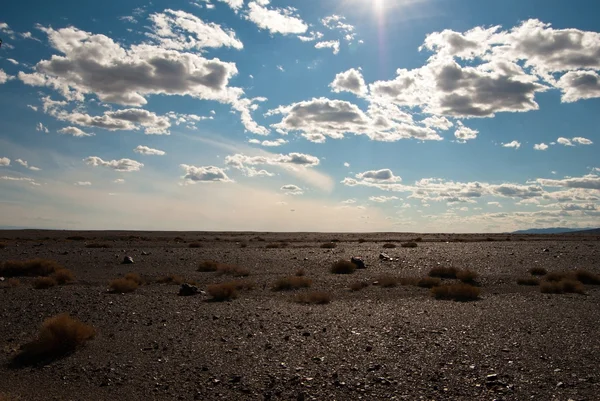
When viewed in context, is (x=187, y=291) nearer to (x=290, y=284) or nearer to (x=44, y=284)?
(x=290, y=284)

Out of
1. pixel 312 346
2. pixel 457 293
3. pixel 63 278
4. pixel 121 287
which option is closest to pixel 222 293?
pixel 121 287

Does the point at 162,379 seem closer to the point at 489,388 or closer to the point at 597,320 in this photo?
A: the point at 489,388

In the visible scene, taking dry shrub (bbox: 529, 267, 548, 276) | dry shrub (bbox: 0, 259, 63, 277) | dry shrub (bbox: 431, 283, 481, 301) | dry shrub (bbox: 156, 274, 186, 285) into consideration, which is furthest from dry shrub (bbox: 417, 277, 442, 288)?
dry shrub (bbox: 0, 259, 63, 277)

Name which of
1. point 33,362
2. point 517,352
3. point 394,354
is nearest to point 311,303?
point 394,354

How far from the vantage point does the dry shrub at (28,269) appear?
88.9 feet

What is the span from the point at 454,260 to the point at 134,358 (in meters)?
27.5

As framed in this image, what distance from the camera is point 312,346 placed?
12078 millimetres

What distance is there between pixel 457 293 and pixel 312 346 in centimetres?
966

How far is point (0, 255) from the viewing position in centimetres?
3744

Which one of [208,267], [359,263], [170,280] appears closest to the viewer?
[170,280]

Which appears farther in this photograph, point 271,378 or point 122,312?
point 122,312

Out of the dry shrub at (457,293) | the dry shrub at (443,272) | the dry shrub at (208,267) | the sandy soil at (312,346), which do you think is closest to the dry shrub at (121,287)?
the sandy soil at (312,346)

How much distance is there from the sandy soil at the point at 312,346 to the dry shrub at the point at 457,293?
761mm

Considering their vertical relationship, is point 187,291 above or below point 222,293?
below
